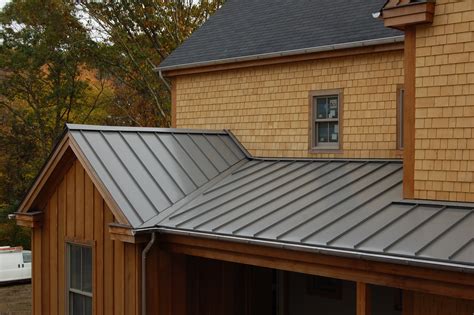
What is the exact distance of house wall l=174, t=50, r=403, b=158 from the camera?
1223 cm

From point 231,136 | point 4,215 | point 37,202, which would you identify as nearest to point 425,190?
point 231,136

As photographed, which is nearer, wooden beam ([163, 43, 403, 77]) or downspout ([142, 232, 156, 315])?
downspout ([142, 232, 156, 315])

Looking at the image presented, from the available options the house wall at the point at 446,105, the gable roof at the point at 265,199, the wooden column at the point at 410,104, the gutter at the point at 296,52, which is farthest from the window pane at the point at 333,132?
the house wall at the point at 446,105

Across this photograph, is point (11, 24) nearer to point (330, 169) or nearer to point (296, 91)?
point (296, 91)

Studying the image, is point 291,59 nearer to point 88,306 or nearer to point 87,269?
point 87,269

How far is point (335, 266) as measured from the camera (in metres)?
8.09

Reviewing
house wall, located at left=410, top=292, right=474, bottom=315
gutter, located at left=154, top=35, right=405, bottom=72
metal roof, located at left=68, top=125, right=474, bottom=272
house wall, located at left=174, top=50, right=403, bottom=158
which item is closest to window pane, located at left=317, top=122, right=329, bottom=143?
house wall, located at left=174, top=50, right=403, bottom=158

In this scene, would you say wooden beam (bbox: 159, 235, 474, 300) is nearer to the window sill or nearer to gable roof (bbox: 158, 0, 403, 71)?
the window sill

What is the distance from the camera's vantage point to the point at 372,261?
7602 mm

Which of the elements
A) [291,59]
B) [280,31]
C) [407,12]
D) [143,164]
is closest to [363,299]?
[407,12]

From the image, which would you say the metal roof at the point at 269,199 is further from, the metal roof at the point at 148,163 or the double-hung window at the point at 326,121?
the double-hung window at the point at 326,121

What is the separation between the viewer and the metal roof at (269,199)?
777 centimetres

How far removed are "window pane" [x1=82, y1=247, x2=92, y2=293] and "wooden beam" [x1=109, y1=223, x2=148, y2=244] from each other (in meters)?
1.40

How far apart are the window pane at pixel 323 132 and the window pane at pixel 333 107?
263 mm
